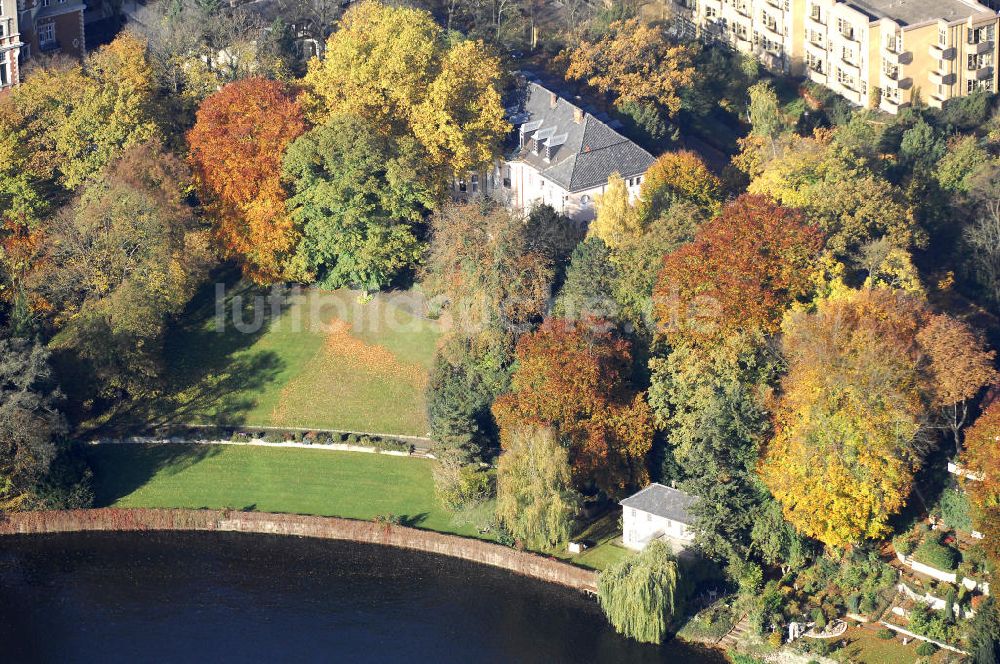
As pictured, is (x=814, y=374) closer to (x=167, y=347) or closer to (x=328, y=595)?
(x=328, y=595)

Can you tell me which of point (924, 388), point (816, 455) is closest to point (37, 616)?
point (816, 455)

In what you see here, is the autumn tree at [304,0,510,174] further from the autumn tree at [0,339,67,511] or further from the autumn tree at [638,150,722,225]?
the autumn tree at [0,339,67,511]

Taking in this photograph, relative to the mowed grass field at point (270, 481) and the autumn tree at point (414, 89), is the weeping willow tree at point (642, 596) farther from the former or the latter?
the autumn tree at point (414, 89)

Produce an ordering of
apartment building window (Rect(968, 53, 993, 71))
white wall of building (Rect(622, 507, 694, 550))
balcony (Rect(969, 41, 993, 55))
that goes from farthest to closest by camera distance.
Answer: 1. apartment building window (Rect(968, 53, 993, 71))
2. balcony (Rect(969, 41, 993, 55))
3. white wall of building (Rect(622, 507, 694, 550))

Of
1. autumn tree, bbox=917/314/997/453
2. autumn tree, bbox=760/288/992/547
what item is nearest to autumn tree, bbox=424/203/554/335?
autumn tree, bbox=760/288/992/547

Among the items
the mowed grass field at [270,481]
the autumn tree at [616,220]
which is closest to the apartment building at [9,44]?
the mowed grass field at [270,481]

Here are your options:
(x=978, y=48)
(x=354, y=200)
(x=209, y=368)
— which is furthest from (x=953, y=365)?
(x=209, y=368)

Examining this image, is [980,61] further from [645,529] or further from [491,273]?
[645,529]
